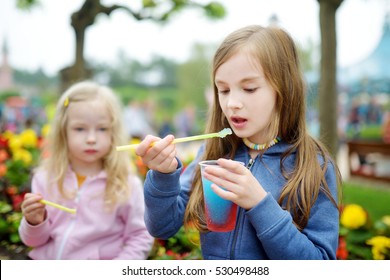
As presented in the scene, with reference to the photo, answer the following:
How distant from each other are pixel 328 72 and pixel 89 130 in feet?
7.25

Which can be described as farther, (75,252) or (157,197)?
(75,252)

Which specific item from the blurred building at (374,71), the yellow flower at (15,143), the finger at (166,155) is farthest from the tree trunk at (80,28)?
the blurred building at (374,71)

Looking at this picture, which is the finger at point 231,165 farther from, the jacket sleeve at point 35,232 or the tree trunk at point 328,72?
the tree trunk at point 328,72

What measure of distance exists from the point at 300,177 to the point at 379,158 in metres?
6.76

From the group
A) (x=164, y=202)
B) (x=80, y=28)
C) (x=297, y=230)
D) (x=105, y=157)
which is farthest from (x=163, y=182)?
(x=80, y=28)

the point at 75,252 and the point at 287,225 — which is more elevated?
the point at 287,225

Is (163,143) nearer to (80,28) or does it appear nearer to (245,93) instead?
(245,93)

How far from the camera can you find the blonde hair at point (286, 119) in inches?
62.1

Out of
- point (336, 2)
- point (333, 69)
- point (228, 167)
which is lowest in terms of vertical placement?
point (228, 167)

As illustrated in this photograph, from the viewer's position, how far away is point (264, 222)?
143cm

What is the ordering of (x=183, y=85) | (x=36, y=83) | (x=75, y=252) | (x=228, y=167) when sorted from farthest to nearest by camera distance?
(x=183, y=85), (x=36, y=83), (x=75, y=252), (x=228, y=167)

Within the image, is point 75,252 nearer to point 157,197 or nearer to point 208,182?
point 157,197

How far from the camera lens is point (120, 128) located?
8.18 ft

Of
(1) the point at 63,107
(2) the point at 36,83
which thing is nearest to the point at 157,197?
(1) the point at 63,107
